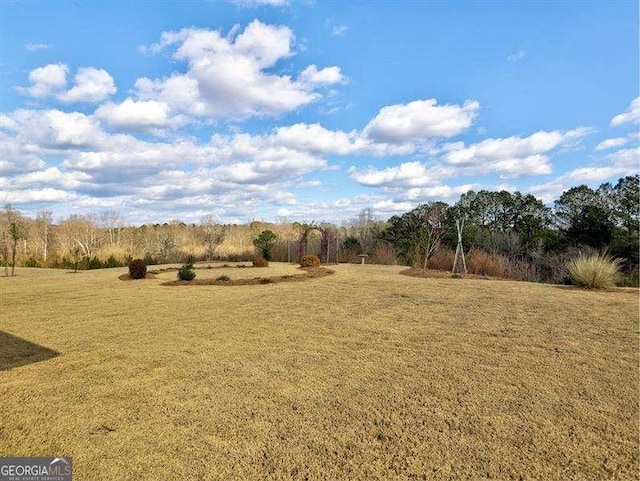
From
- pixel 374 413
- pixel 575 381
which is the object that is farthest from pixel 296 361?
pixel 575 381

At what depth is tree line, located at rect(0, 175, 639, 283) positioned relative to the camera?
55.8 feet

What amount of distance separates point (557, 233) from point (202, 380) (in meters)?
21.3

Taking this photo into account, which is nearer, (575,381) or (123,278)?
(575,381)

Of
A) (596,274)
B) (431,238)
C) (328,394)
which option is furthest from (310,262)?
(328,394)

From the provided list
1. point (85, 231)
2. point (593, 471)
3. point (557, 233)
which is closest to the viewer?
point (593, 471)

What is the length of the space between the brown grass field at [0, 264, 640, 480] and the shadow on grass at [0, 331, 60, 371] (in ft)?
0.08

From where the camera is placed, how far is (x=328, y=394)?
305cm

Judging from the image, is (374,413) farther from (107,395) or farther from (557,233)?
(557,233)

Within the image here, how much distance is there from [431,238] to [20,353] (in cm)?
1624

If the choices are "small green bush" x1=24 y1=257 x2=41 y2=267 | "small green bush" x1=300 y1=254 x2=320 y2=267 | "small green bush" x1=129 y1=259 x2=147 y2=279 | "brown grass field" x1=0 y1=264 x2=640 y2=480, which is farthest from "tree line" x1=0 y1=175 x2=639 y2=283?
"brown grass field" x1=0 y1=264 x2=640 y2=480

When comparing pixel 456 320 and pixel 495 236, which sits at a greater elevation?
pixel 495 236

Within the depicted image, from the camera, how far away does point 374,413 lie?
2.71 m

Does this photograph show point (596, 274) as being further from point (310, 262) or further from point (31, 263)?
point (31, 263)

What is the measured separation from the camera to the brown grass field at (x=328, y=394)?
2166 mm
